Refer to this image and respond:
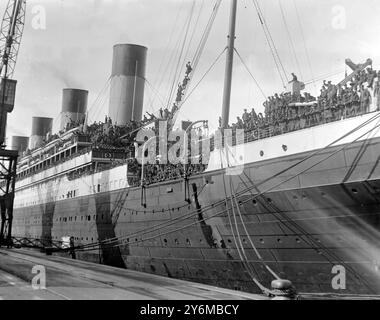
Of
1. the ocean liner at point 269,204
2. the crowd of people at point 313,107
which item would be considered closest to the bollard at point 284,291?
the ocean liner at point 269,204

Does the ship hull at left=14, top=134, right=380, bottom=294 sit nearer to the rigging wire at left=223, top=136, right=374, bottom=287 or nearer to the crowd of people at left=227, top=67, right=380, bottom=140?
the rigging wire at left=223, top=136, right=374, bottom=287

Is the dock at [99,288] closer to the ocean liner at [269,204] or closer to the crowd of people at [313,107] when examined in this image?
the ocean liner at [269,204]

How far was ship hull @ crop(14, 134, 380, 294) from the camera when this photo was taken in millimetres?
9664

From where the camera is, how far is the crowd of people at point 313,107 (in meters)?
10.1

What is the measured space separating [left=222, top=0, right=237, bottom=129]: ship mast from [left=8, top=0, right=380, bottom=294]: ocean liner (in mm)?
34

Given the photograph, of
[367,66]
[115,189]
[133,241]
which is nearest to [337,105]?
[367,66]

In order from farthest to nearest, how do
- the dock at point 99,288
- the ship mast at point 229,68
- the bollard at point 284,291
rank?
the ship mast at point 229,68
the dock at point 99,288
the bollard at point 284,291

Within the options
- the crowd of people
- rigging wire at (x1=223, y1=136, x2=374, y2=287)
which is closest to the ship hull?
rigging wire at (x1=223, y1=136, x2=374, y2=287)

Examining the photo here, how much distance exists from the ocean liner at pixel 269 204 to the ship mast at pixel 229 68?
1.3 inches

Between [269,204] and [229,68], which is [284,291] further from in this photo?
[229,68]

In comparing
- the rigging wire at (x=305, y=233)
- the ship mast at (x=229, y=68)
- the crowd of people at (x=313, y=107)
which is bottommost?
the rigging wire at (x=305, y=233)

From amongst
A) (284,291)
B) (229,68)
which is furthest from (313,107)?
(284,291)

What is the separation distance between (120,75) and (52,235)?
40.6 feet

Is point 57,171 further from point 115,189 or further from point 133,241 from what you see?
point 133,241
